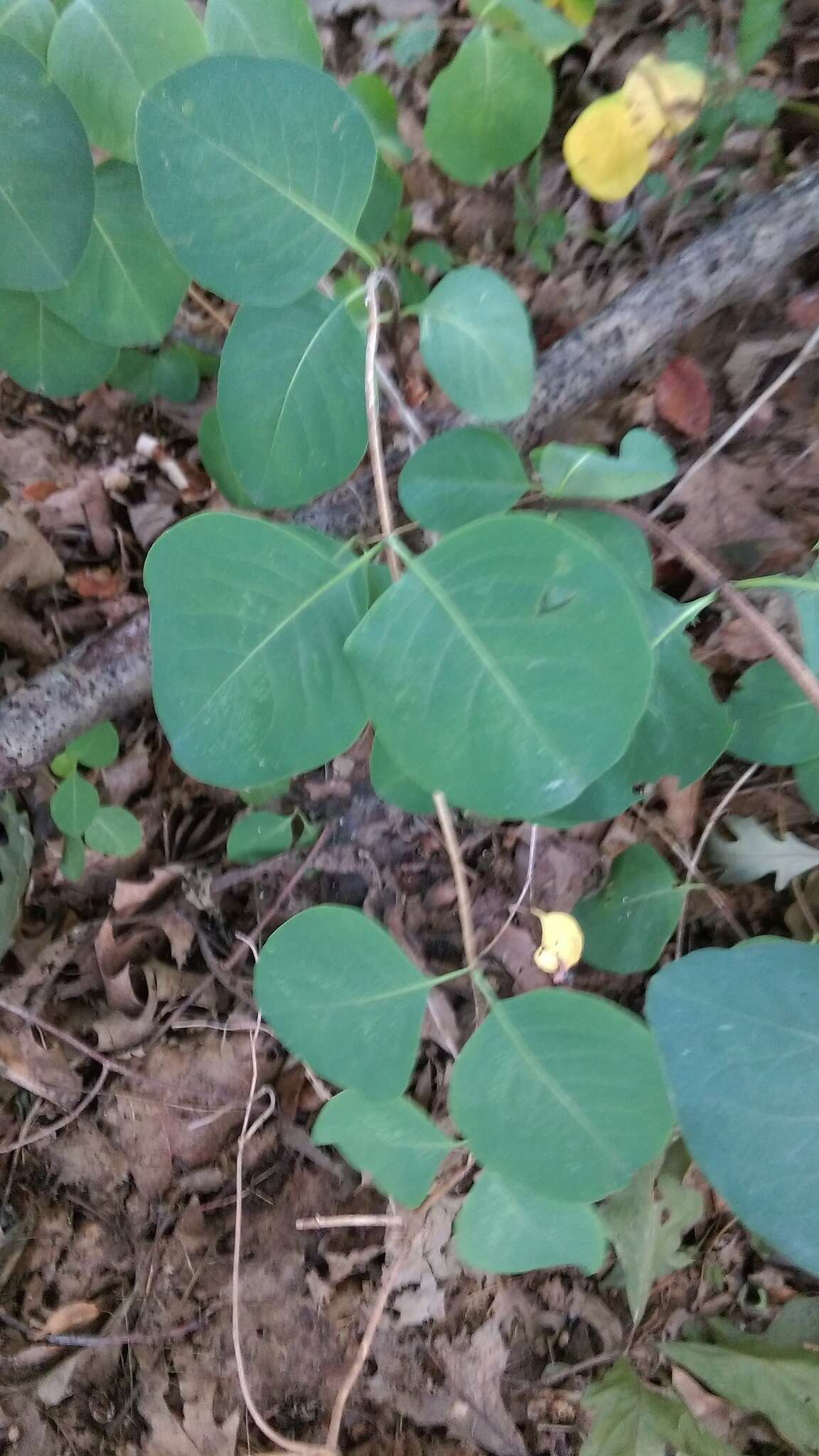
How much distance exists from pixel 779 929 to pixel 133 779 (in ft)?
3.70

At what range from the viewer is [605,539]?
931 millimetres

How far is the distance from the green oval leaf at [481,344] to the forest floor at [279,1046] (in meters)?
0.50

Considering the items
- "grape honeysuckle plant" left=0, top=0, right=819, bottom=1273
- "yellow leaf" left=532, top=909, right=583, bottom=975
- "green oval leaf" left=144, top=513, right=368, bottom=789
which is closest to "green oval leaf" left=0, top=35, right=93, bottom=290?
"grape honeysuckle plant" left=0, top=0, right=819, bottom=1273

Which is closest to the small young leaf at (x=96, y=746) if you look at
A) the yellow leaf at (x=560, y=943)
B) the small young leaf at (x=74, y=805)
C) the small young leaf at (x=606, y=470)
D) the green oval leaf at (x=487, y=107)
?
the small young leaf at (x=74, y=805)

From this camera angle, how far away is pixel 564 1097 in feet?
2.76

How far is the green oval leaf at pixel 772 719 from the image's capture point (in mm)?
973

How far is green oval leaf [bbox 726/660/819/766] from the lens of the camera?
0.97 meters

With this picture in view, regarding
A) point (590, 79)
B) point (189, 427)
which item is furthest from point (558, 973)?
point (590, 79)

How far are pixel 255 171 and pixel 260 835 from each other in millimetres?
945

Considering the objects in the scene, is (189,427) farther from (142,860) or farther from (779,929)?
(779,929)

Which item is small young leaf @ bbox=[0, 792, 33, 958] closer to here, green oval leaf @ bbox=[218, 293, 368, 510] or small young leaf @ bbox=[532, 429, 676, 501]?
green oval leaf @ bbox=[218, 293, 368, 510]

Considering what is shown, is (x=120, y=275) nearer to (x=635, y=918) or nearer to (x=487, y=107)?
(x=487, y=107)

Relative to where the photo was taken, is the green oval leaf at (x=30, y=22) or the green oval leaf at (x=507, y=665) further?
the green oval leaf at (x=30, y=22)

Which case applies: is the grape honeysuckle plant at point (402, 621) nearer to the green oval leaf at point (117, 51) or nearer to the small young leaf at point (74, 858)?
the green oval leaf at point (117, 51)
